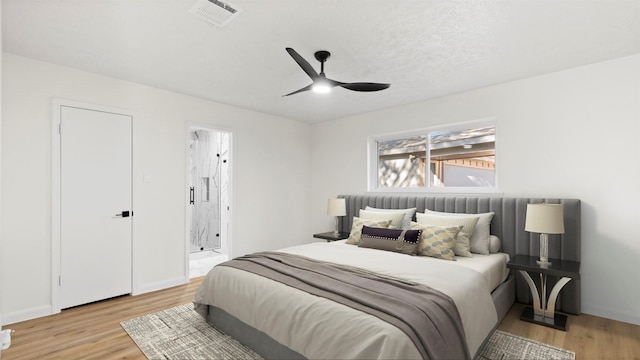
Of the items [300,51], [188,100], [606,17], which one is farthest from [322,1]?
[188,100]

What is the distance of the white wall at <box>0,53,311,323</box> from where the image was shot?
9.52ft

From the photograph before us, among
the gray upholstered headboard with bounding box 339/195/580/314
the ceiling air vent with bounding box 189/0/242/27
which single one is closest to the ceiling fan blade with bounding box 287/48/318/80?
the ceiling air vent with bounding box 189/0/242/27

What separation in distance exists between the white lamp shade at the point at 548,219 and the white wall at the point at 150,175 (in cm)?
359

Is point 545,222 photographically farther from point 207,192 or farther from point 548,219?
point 207,192

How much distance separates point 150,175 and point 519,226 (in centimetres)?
431

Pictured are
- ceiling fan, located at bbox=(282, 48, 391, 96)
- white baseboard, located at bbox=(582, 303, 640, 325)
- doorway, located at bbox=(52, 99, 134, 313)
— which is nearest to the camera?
ceiling fan, located at bbox=(282, 48, 391, 96)

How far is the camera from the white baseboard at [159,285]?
3639mm

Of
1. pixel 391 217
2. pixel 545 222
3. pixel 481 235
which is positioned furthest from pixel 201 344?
pixel 545 222

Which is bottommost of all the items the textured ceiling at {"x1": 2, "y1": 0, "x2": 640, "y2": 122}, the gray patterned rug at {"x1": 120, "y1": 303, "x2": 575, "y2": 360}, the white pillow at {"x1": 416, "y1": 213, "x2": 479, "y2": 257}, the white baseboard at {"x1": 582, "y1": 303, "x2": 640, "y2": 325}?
the gray patterned rug at {"x1": 120, "y1": 303, "x2": 575, "y2": 360}

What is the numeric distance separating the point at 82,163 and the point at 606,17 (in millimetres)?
4842

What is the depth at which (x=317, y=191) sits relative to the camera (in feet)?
18.6

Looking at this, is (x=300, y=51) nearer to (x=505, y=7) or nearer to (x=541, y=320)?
(x=505, y=7)

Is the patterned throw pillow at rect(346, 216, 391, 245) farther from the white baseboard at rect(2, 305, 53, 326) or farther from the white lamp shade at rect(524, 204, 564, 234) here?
the white baseboard at rect(2, 305, 53, 326)

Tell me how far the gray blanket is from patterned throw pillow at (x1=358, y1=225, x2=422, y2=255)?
0.87 meters
